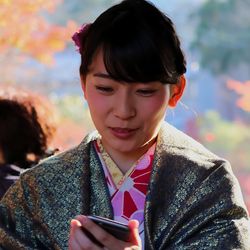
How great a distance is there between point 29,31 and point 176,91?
10.0 feet

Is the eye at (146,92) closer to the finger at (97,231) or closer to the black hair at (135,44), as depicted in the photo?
the black hair at (135,44)

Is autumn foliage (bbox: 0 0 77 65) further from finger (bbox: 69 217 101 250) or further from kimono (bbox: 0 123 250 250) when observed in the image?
finger (bbox: 69 217 101 250)

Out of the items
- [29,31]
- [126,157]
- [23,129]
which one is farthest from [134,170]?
[29,31]

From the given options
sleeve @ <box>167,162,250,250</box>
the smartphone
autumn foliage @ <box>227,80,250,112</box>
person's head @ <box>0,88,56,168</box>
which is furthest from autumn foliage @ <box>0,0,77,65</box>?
the smartphone

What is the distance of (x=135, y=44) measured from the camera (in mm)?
1854

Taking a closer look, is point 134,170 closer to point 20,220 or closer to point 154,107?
point 154,107

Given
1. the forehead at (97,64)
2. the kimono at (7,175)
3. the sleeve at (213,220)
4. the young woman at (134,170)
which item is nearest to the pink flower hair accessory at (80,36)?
the young woman at (134,170)

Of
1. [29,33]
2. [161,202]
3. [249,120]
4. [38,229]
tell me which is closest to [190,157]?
[161,202]

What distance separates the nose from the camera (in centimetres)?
181

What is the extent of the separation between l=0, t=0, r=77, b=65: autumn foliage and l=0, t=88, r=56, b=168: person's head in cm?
123

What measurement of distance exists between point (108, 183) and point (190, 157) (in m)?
0.23

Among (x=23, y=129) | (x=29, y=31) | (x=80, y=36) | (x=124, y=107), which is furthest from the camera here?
(x=29, y=31)

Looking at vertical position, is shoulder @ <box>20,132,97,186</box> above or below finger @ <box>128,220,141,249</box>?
above

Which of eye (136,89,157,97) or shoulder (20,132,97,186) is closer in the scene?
eye (136,89,157,97)
